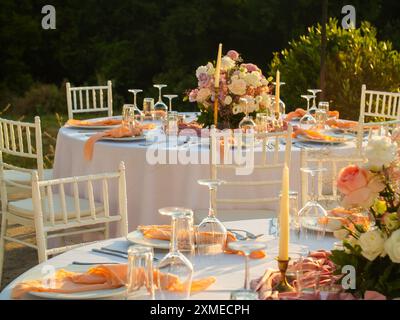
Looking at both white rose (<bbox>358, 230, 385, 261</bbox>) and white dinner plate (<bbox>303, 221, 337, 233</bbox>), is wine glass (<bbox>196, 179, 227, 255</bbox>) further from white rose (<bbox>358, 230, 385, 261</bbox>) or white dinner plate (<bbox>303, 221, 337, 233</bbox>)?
white rose (<bbox>358, 230, 385, 261</bbox>)

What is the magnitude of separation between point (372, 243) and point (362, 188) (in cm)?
14

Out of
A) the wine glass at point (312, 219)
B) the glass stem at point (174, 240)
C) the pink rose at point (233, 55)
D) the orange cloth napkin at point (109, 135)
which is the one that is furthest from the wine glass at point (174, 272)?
the pink rose at point (233, 55)

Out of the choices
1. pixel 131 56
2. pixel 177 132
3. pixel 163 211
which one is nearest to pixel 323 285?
pixel 163 211

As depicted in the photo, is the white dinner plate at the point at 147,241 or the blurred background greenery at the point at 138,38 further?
the blurred background greenery at the point at 138,38

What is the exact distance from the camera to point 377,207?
86.7 inches

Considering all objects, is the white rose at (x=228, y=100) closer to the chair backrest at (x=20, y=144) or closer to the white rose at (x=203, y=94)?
the white rose at (x=203, y=94)

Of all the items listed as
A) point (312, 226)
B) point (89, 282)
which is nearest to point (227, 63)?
point (312, 226)

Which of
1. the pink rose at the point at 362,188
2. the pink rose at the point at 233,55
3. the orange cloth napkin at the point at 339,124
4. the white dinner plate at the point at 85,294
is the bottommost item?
the orange cloth napkin at the point at 339,124

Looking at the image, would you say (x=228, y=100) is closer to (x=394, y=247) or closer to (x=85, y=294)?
(x=85, y=294)

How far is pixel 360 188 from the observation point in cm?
219

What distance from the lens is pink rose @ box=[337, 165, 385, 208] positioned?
2.18m

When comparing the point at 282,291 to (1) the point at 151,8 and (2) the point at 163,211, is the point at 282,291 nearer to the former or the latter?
(2) the point at 163,211

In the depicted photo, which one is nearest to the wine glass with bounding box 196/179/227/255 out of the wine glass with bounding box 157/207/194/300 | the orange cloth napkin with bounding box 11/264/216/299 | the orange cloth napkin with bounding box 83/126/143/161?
the orange cloth napkin with bounding box 11/264/216/299

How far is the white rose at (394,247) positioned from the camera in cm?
209
